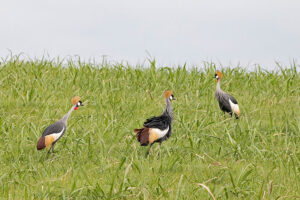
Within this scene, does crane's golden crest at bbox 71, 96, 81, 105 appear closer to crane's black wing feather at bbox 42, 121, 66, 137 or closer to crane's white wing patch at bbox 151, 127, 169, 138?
crane's black wing feather at bbox 42, 121, 66, 137

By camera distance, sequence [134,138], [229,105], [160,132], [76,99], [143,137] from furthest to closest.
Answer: [229,105], [134,138], [76,99], [160,132], [143,137]

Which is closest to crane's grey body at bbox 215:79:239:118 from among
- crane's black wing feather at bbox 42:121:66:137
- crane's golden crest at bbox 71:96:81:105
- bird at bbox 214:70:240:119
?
bird at bbox 214:70:240:119

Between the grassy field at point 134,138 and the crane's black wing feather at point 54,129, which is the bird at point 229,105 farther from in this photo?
the crane's black wing feather at point 54,129

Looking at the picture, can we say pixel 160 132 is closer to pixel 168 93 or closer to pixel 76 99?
pixel 168 93

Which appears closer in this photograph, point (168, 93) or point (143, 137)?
point (143, 137)

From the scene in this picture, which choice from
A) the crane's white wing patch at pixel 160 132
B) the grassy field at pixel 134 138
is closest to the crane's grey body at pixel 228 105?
the grassy field at pixel 134 138

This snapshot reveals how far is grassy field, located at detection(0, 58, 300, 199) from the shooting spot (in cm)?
638

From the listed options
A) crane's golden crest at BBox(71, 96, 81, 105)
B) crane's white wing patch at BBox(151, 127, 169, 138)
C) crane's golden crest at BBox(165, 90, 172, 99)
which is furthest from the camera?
crane's golden crest at BBox(165, 90, 172, 99)

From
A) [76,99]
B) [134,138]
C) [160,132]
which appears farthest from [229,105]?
[76,99]

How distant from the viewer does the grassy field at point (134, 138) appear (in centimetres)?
638

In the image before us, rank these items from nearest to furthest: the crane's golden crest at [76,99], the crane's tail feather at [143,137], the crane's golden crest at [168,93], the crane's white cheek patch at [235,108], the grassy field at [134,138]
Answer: the grassy field at [134,138] < the crane's tail feather at [143,137] < the crane's golden crest at [76,99] < the crane's golden crest at [168,93] < the crane's white cheek patch at [235,108]

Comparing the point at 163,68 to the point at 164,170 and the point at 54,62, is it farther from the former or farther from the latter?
the point at 164,170

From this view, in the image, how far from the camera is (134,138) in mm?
7934

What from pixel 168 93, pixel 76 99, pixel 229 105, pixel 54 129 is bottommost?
pixel 54 129
